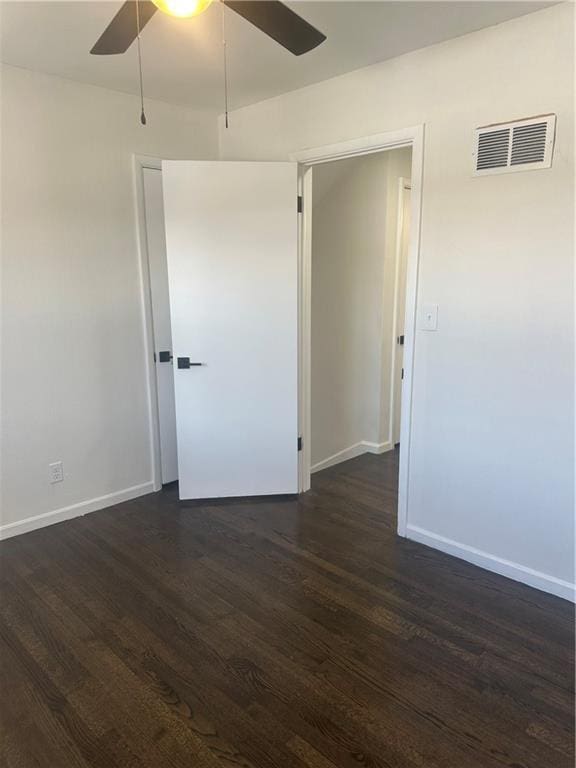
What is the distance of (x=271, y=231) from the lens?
120 inches

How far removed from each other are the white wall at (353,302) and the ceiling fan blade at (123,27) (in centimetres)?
179

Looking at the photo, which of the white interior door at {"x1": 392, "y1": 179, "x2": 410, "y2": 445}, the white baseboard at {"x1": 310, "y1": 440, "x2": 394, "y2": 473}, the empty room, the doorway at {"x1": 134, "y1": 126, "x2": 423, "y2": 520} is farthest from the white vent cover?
the white baseboard at {"x1": 310, "y1": 440, "x2": 394, "y2": 473}

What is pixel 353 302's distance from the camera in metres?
4.01

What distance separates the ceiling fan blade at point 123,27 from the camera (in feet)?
5.35

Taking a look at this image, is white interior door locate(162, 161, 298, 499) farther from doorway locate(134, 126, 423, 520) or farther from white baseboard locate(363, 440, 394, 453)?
white baseboard locate(363, 440, 394, 453)

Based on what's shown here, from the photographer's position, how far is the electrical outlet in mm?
2998

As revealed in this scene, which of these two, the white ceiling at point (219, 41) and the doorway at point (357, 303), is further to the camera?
the doorway at point (357, 303)


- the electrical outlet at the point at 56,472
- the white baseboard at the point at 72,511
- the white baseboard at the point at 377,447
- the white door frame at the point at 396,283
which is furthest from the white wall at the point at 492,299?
the electrical outlet at the point at 56,472

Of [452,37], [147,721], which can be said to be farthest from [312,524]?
[452,37]

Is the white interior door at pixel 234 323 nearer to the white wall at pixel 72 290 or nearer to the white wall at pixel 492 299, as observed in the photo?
the white wall at pixel 72 290

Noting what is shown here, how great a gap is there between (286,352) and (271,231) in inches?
29.4

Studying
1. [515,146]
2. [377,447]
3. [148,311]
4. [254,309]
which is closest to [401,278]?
[377,447]

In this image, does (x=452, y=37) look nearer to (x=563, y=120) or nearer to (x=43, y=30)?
(x=563, y=120)

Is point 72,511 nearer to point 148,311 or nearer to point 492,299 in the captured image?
point 148,311
